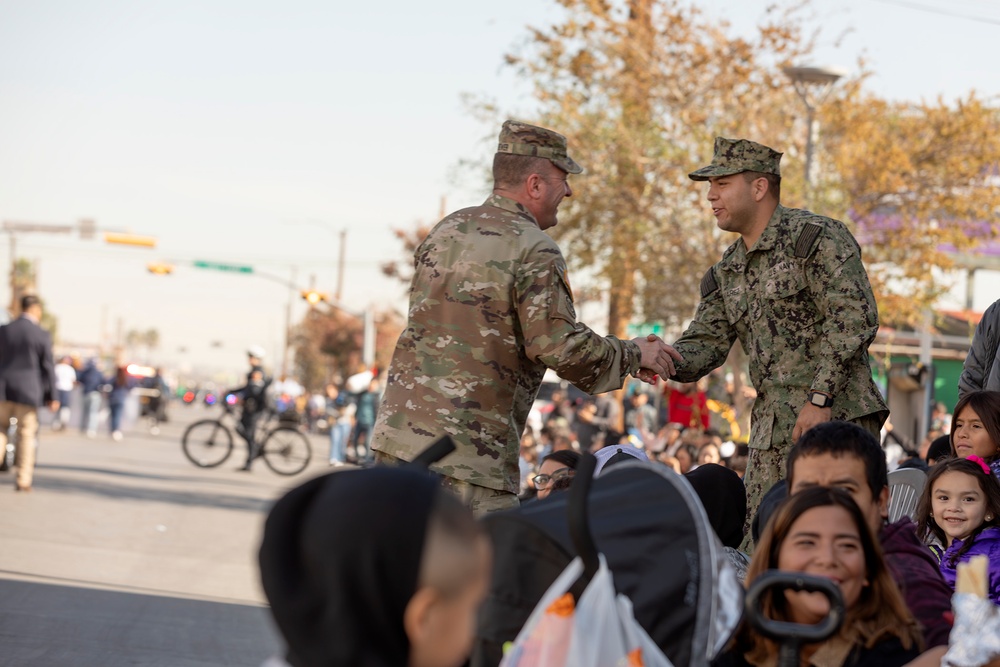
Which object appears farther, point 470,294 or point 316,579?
point 470,294

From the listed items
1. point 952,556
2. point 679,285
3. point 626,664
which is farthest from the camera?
point 679,285

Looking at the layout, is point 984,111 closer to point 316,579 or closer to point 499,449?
point 499,449

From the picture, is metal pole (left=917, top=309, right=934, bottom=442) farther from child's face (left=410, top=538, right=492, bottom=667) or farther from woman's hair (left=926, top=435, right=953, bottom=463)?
child's face (left=410, top=538, right=492, bottom=667)

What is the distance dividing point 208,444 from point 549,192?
1876 centimetres

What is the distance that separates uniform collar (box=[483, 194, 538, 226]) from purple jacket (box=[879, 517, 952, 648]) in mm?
2190

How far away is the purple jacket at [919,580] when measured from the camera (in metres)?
3.63

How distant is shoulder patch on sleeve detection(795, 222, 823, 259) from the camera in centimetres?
565

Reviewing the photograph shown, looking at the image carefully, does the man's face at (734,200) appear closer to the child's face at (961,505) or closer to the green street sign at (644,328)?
the child's face at (961,505)

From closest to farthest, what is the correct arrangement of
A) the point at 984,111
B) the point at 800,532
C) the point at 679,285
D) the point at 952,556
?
the point at 800,532, the point at 952,556, the point at 984,111, the point at 679,285

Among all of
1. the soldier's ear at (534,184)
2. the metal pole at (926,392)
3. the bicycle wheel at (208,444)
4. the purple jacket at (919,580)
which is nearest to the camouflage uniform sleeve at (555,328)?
the soldier's ear at (534,184)

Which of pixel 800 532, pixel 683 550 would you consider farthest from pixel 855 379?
pixel 683 550

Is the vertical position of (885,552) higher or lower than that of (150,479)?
higher

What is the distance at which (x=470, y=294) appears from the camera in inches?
214

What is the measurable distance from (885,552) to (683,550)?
100cm
